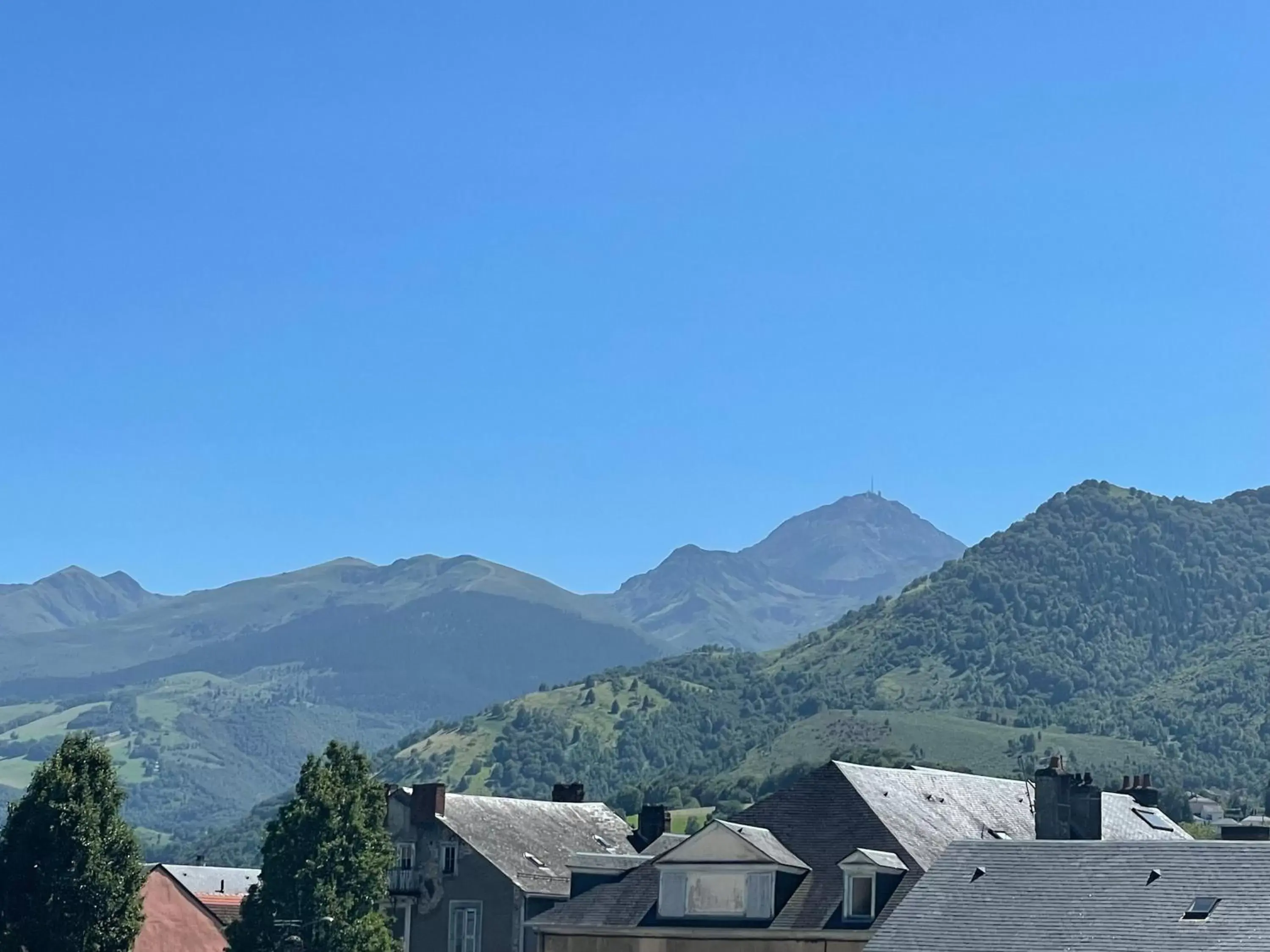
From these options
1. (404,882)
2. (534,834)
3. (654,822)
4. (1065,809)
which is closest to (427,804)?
(404,882)

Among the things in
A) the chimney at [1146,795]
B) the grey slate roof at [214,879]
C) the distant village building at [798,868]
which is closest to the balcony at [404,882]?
the distant village building at [798,868]

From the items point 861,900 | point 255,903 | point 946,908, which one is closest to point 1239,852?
point 946,908

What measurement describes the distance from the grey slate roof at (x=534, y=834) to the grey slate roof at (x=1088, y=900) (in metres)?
28.3

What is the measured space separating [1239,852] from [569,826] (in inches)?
1663

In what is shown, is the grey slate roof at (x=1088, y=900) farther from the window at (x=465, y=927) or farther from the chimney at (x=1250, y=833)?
the window at (x=465, y=927)

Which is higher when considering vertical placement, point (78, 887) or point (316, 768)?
point (316, 768)

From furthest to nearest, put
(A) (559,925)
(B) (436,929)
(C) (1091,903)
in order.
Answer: (B) (436,929)
(A) (559,925)
(C) (1091,903)

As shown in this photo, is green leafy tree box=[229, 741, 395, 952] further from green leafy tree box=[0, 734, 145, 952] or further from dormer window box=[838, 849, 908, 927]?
dormer window box=[838, 849, 908, 927]

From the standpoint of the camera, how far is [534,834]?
3361 inches

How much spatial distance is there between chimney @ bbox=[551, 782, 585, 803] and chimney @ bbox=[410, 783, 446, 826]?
1174 centimetres

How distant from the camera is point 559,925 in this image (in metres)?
63.8

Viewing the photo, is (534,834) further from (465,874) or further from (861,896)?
(861,896)

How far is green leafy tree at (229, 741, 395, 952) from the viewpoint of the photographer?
73.8 meters

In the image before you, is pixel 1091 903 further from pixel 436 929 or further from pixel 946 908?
pixel 436 929
